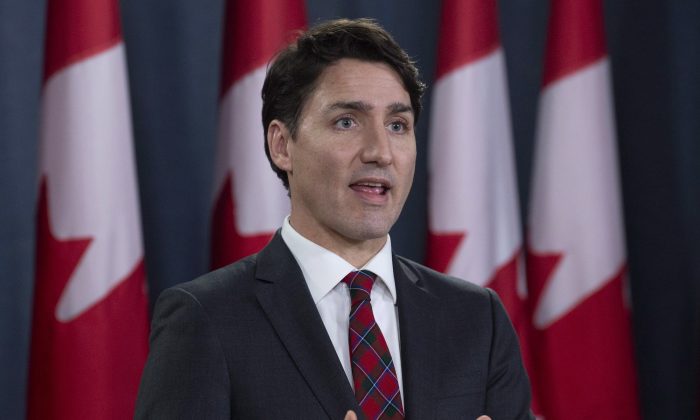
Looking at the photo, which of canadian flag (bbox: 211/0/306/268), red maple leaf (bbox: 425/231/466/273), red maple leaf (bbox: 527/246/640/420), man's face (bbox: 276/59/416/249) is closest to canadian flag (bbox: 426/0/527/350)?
red maple leaf (bbox: 425/231/466/273)

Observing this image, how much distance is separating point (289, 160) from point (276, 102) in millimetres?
114

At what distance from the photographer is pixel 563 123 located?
2920mm

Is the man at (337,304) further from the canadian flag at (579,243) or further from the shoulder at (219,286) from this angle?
the canadian flag at (579,243)

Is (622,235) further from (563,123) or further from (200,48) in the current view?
(200,48)

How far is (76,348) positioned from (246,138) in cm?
70

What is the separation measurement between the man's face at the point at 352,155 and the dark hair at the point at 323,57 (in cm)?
2

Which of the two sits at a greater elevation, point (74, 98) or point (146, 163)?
point (74, 98)

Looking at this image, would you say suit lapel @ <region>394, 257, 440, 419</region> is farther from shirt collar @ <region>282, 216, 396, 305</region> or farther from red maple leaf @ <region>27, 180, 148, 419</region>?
red maple leaf @ <region>27, 180, 148, 419</region>

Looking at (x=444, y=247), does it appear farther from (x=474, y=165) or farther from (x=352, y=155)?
(x=352, y=155)

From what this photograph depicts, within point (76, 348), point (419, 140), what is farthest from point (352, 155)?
point (419, 140)

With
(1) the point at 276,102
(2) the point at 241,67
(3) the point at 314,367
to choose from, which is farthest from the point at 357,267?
(2) the point at 241,67

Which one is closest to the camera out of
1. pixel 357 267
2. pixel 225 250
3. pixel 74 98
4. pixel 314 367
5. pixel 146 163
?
pixel 314 367

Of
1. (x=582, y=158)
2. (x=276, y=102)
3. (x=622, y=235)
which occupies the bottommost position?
(x=622, y=235)

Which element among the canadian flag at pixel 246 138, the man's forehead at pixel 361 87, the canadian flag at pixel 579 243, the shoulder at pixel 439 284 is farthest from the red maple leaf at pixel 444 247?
the man's forehead at pixel 361 87
